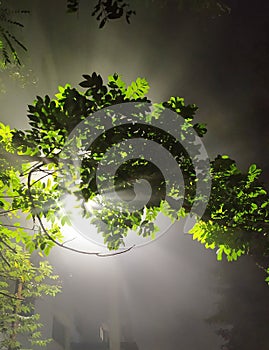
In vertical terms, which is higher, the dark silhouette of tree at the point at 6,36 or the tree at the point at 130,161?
the dark silhouette of tree at the point at 6,36

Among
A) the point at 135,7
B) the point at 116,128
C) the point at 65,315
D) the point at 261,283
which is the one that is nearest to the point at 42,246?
the point at 116,128

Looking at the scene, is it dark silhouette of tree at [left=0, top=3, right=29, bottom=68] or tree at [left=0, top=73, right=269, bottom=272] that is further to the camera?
dark silhouette of tree at [left=0, top=3, right=29, bottom=68]

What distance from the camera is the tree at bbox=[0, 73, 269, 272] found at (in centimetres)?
220

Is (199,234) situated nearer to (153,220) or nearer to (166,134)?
(153,220)

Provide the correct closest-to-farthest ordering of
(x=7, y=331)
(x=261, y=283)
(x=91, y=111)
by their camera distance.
A: (x=91, y=111) → (x=7, y=331) → (x=261, y=283)

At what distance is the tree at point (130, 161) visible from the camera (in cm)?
220

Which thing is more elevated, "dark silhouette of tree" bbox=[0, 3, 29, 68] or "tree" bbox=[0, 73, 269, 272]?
"dark silhouette of tree" bbox=[0, 3, 29, 68]

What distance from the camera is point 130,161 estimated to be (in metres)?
2.34

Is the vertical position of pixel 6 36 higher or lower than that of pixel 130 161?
higher

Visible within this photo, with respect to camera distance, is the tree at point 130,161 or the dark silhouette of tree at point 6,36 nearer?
the tree at point 130,161

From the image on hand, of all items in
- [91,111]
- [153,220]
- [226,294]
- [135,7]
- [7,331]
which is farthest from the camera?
[226,294]

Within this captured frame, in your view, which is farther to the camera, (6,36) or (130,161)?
(6,36)

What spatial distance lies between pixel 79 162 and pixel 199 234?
121cm

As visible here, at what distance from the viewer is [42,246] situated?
109 inches
